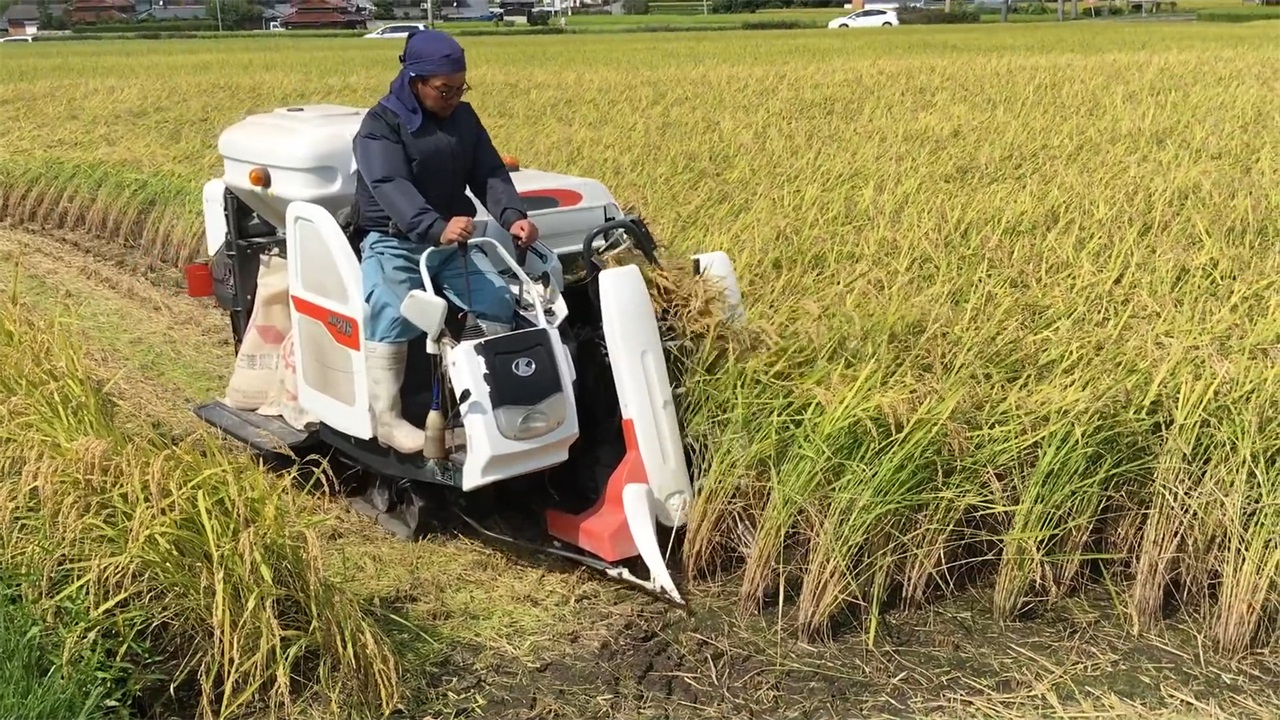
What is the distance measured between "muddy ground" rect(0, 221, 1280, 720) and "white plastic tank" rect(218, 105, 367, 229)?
Result: 120cm

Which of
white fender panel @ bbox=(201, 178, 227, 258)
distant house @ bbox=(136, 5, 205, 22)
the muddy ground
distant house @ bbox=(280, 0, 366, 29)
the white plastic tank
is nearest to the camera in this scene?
the muddy ground

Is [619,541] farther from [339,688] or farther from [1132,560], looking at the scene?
[1132,560]

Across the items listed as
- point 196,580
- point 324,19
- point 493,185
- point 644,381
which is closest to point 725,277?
point 644,381

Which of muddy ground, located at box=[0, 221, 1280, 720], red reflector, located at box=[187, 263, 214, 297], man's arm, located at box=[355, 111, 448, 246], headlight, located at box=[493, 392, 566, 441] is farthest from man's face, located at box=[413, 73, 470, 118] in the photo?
red reflector, located at box=[187, 263, 214, 297]

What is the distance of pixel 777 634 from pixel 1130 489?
3.48ft

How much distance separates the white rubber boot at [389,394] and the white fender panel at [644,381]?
0.67 m

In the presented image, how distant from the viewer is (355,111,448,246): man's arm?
3.35 m

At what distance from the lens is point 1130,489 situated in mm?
3191

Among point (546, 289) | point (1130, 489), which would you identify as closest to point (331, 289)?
point (546, 289)

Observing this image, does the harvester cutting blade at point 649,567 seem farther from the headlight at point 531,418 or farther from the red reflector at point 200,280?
the red reflector at point 200,280

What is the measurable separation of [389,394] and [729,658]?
1321 millimetres

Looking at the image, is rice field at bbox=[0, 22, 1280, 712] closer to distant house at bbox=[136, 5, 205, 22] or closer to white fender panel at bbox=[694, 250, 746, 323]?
white fender panel at bbox=[694, 250, 746, 323]

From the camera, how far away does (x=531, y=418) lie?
3217 millimetres

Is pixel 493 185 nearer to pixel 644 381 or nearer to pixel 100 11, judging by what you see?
pixel 644 381
